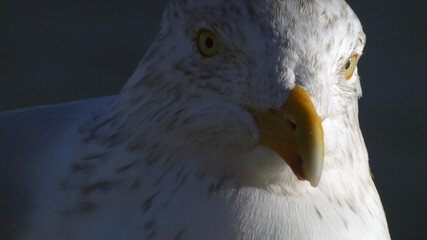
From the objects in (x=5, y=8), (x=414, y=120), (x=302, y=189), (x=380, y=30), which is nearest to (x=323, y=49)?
(x=302, y=189)

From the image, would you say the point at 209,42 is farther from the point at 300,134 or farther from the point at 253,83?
the point at 300,134

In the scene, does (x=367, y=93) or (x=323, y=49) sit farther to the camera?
(x=367, y=93)

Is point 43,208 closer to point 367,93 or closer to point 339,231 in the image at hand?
point 339,231

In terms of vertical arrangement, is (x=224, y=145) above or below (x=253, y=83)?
below

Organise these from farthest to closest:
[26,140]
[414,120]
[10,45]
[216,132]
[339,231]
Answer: [10,45]
[414,120]
[26,140]
[339,231]
[216,132]

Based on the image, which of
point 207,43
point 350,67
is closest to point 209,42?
point 207,43

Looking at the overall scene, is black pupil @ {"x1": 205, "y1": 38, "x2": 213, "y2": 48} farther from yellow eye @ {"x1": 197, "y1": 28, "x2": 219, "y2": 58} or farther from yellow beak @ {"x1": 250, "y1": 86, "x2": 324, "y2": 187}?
yellow beak @ {"x1": 250, "y1": 86, "x2": 324, "y2": 187}

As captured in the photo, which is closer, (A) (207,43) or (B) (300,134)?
(B) (300,134)
